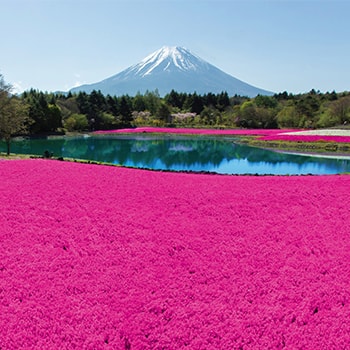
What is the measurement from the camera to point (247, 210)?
28.7 feet

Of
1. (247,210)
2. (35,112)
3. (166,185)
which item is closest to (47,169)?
(166,185)

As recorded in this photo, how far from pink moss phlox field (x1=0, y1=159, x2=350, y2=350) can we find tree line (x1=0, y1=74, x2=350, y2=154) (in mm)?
43825

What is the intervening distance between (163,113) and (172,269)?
3053 inches

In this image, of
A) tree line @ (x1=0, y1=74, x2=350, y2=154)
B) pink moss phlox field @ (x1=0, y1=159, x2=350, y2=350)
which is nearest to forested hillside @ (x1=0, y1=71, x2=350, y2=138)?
tree line @ (x1=0, y1=74, x2=350, y2=154)

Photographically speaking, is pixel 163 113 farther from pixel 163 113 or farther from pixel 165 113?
pixel 165 113

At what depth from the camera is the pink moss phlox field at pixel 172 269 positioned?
405cm

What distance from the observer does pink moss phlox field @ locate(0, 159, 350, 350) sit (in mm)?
4047

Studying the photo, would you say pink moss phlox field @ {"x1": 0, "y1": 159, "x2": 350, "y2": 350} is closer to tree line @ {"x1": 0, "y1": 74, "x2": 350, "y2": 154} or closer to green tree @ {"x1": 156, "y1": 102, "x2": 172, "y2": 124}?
tree line @ {"x1": 0, "y1": 74, "x2": 350, "y2": 154}

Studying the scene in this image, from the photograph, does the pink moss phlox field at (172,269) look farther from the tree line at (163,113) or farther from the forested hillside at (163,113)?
the forested hillside at (163,113)

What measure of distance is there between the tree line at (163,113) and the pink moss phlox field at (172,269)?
43825 mm

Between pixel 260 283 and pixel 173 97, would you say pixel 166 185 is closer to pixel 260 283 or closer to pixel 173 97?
pixel 260 283

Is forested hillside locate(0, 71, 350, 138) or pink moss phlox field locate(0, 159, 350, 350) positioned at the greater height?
forested hillside locate(0, 71, 350, 138)

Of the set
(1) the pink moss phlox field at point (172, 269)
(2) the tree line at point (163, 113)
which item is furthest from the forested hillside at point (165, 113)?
(1) the pink moss phlox field at point (172, 269)

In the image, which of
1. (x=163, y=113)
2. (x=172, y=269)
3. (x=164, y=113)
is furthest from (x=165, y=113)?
(x=172, y=269)
